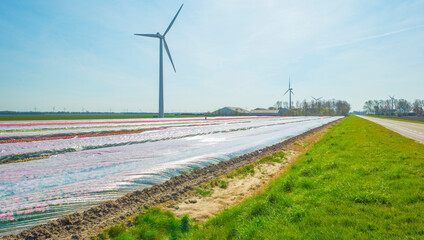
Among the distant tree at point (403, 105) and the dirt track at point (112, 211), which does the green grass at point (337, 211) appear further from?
the distant tree at point (403, 105)

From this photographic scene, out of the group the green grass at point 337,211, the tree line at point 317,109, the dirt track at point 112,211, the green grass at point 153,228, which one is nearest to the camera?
the green grass at point 337,211

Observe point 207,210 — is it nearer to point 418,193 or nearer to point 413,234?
point 413,234

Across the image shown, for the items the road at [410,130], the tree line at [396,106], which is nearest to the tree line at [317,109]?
the tree line at [396,106]

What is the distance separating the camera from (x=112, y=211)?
20.1ft

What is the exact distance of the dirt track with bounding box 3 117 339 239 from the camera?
4.94 meters

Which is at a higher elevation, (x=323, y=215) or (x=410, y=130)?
(x=410, y=130)

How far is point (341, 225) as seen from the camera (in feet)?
13.6

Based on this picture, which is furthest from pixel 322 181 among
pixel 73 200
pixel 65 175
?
pixel 65 175

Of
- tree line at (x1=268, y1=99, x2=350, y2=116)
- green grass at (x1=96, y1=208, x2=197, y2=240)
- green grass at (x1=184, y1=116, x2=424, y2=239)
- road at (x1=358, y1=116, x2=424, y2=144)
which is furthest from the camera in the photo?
tree line at (x1=268, y1=99, x2=350, y2=116)

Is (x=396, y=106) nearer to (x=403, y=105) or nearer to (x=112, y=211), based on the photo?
(x=403, y=105)

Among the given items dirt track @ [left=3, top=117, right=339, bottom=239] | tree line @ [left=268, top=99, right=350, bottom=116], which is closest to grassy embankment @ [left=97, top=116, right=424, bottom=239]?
dirt track @ [left=3, top=117, right=339, bottom=239]

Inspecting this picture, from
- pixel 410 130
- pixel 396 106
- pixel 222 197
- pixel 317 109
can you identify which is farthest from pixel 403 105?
pixel 222 197

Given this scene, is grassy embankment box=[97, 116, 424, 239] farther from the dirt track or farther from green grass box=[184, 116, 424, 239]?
the dirt track

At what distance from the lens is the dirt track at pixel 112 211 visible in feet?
16.2
